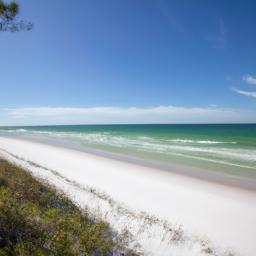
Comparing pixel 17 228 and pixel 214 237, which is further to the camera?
pixel 214 237

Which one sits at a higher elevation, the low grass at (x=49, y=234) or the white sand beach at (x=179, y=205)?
the low grass at (x=49, y=234)

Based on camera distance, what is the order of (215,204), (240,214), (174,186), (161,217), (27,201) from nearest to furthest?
(27,201) → (161,217) → (240,214) → (215,204) → (174,186)

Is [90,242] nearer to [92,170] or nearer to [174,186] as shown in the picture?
[174,186]

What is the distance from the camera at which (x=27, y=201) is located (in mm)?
6613

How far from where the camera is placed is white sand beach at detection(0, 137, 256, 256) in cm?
618

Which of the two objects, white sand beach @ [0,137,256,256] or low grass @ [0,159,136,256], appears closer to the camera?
low grass @ [0,159,136,256]

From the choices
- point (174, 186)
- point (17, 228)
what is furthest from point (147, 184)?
point (17, 228)

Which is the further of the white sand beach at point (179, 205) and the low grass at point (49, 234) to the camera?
the white sand beach at point (179, 205)

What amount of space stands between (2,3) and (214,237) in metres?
10.9

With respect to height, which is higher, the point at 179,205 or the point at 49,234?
→ the point at 49,234

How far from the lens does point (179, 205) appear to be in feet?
30.9

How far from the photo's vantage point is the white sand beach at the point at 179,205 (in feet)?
20.3

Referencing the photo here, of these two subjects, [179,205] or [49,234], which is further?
[179,205]

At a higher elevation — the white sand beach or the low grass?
the low grass
